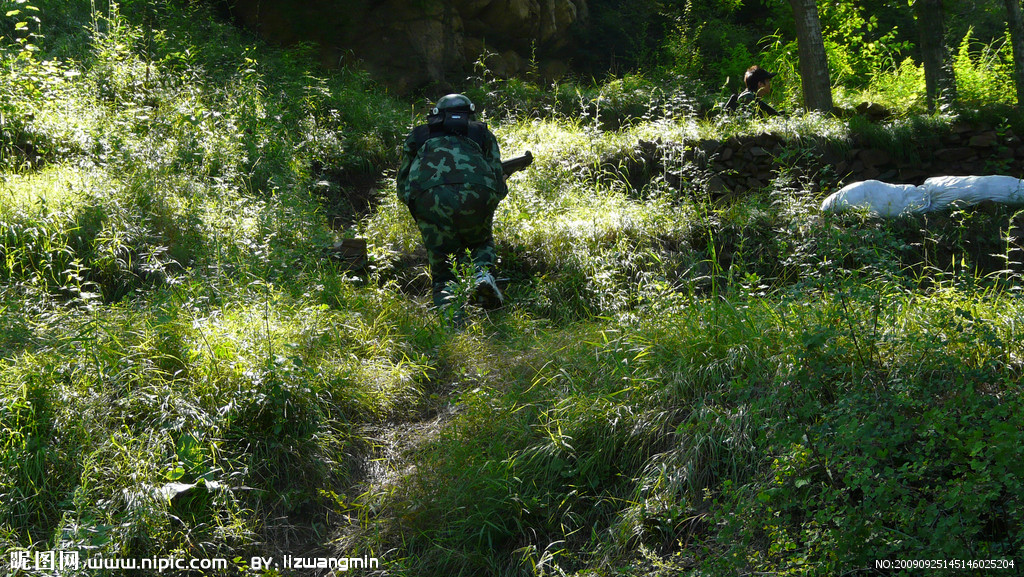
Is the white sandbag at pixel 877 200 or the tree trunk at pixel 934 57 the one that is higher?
the tree trunk at pixel 934 57

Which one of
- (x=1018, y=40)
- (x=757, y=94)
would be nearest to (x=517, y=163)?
(x=757, y=94)

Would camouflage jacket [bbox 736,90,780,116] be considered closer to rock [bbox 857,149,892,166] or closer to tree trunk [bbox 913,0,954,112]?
rock [bbox 857,149,892,166]

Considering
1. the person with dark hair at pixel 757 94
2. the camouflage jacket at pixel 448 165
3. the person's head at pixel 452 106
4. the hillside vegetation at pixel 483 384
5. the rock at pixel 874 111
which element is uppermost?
the person with dark hair at pixel 757 94

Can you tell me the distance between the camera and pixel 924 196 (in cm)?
629

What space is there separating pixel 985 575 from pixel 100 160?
263 inches

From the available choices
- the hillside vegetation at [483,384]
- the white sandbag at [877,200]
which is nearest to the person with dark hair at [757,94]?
the hillside vegetation at [483,384]

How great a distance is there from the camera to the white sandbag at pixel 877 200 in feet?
20.2

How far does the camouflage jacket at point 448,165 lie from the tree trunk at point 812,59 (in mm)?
5048

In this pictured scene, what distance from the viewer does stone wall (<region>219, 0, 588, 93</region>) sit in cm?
1051

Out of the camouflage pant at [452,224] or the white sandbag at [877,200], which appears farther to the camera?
the white sandbag at [877,200]

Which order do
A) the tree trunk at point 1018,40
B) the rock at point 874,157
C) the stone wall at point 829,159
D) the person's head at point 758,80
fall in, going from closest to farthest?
the stone wall at point 829,159
the rock at point 874,157
the tree trunk at point 1018,40
the person's head at point 758,80

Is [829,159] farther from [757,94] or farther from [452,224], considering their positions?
[452,224]

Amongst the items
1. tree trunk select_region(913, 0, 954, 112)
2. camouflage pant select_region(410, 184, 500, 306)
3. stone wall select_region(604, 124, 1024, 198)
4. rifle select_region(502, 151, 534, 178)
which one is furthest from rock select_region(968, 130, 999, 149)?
camouflage pant select_region(410, 184, 500, 306)

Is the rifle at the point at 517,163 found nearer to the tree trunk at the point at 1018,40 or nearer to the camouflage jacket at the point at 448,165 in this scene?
the camouflage jacket at the point at 448,165
